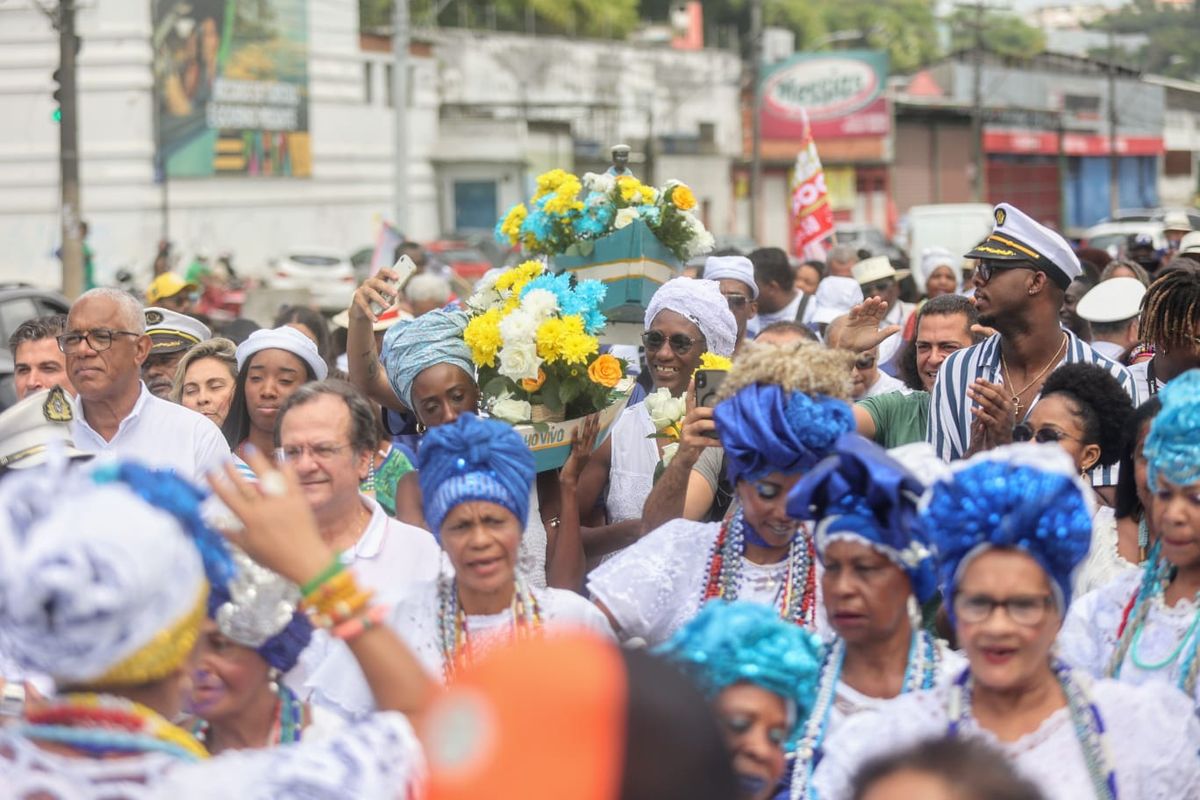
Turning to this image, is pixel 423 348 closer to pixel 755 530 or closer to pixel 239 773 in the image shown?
pixel 755 530

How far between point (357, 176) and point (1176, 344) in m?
39.8

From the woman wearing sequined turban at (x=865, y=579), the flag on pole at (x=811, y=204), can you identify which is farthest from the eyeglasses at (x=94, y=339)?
the flag on pole at (x=811, y=204)

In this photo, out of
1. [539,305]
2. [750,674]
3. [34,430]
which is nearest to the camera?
[750,674]

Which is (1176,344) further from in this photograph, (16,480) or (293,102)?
(293,102)

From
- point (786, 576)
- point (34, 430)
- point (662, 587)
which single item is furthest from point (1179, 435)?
point (34, 430)

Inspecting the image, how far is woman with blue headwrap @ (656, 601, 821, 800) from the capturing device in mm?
3215

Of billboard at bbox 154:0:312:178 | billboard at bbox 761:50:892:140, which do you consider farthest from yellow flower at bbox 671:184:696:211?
billboard at bbox 761:50:892:140

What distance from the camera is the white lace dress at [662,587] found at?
4324mm

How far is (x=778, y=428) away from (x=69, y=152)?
683 inches

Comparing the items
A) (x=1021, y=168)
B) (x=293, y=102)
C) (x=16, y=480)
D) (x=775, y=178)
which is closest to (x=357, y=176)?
(x=293, y=102)

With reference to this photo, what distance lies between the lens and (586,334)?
228 inches

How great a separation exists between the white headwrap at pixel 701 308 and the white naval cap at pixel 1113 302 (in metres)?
3.45

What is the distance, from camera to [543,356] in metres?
5.64

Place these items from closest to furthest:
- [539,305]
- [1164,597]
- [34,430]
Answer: [1164,597]
[34,430]
[539,305]
